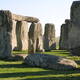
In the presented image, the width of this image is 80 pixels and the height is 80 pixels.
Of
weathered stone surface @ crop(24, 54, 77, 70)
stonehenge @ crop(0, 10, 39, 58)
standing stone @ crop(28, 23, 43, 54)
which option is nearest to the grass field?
weathered stone surface @ crop(24, 54, 77, 70)

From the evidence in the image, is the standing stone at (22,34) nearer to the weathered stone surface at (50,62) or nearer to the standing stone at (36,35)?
the standing stone at (36,35)

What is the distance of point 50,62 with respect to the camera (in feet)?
57.3

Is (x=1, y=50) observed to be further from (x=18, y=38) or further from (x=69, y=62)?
(x=18, y=38)

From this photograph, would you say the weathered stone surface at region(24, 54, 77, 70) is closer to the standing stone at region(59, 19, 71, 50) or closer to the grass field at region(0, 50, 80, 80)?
the grass field at region(0, 50, 80, 80)

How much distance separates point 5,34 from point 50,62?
6.57 meters

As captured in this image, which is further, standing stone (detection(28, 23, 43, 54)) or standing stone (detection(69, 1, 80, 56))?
standing stone (detection(28, 23, 43, 54))

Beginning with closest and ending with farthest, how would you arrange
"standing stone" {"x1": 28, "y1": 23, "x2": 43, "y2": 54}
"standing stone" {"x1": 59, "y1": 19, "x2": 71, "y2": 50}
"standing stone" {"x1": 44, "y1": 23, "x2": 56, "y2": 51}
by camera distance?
"standing stone" {"x1": 28, "y1": 23, "x2": 43, "y2": 54}
"standing stone" {"x1": 59, "y1": 19, "x2": 71, "y2": 50}
"standing stone" {"x1": 44, "y1": 23, "x2": 56, "y2": 51}

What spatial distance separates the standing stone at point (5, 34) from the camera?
22594 millimetres

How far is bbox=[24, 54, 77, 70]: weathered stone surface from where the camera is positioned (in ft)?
55.7

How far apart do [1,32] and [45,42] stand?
19.4 metres

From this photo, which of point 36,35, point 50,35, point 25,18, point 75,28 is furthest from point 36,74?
point 50,35

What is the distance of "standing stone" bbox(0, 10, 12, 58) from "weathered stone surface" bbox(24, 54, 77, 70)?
3.76 metres

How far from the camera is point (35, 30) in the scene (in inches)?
1266

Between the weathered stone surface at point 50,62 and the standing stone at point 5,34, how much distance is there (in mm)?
3763
